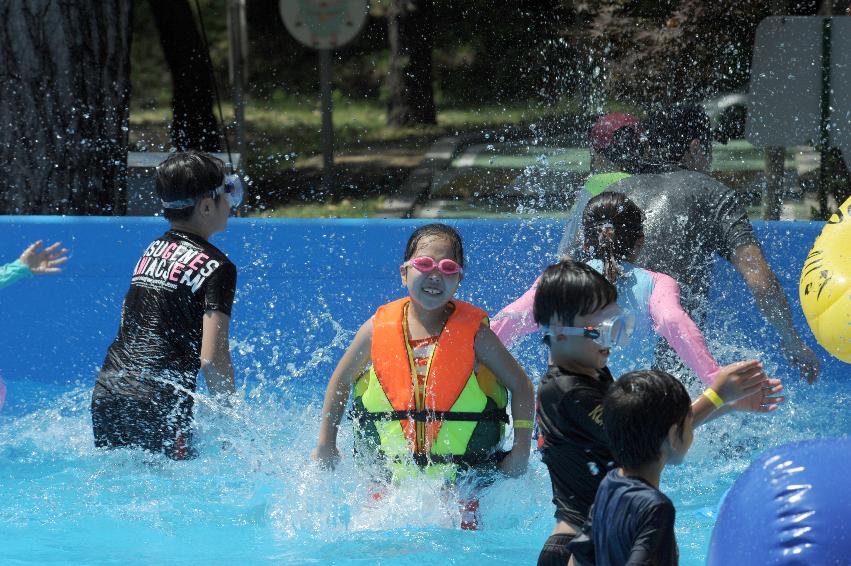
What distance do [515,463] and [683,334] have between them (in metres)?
0.72

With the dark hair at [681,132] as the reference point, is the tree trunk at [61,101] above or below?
above

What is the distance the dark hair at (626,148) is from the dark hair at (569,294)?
6.83 ft

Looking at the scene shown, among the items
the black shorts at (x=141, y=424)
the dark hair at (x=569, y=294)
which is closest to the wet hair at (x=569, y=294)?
the dark hair at (x=569, y=294)

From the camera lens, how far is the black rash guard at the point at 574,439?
3051mm

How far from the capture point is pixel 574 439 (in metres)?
3.10

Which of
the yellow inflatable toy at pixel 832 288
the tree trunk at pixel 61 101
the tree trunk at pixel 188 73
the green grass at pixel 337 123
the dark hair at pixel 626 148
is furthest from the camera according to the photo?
the green grass at pixel 337 123

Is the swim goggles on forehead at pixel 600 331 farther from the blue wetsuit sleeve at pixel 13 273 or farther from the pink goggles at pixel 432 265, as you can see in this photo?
the blue wetsuit sleeve at pixel 13 273

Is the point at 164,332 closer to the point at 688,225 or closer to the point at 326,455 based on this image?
the point at 326,455

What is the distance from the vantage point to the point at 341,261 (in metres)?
5.92

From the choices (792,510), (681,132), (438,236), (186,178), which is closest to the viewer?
(792,510)

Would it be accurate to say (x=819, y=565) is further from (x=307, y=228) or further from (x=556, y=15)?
(x=556, y=15)

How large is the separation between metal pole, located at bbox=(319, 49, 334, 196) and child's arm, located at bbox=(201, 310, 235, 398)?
558cm

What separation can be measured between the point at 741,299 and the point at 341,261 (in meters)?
1.96

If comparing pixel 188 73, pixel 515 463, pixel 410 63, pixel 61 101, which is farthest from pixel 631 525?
pixel 410 63
